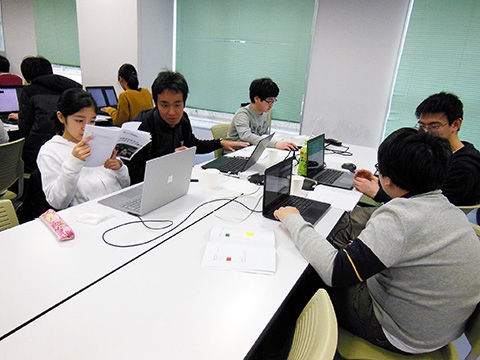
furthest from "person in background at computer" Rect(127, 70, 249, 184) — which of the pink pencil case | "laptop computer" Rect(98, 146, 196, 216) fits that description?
the pink pencil case

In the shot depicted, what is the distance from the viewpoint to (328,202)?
1.75 metres

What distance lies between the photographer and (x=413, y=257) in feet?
3.26

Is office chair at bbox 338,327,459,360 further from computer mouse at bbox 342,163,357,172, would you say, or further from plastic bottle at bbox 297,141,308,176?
computer mouse at bbox 342,163,357,172

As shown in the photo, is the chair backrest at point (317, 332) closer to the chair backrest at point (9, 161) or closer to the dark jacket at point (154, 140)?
the dark jacket at point (154, 140)

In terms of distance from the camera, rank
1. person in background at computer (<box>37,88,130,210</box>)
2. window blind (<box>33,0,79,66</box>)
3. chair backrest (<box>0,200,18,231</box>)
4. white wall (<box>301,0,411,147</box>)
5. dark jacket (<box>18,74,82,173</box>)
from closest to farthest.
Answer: chair backrest (<box>0,200,18,231</box>), person in background at computer (<box>37,88,130,210</box>), dark jacket (<box>18,74,82,173</box>), white wall (<box>301,0,411,147</box>), window blind (<box>33,0,79,66</box>)

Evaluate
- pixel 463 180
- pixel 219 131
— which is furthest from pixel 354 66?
pixel 463 180

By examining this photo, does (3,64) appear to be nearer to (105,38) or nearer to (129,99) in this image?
(105,38)

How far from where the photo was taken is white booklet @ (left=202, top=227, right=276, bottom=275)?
1116mm

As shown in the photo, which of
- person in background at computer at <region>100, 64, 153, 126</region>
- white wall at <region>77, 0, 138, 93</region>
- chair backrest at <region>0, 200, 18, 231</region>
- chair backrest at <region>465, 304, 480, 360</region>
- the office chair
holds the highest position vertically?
white wall at <region>77, 0, 138, 93</region>

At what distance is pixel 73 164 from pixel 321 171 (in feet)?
5.16

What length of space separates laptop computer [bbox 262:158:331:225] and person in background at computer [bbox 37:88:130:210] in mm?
849

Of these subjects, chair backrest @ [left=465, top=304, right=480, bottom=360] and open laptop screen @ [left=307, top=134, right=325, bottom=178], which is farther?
open laptop screen @ [left=307, top=134, right=325, bottom=178]

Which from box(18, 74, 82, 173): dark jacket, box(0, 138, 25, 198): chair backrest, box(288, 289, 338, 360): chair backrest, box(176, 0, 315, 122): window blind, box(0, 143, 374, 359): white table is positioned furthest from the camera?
box(176, 0, 315, 122): window blind

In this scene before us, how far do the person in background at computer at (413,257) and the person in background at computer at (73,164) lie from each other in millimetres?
1116
